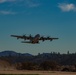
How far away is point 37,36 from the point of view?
13375 cm

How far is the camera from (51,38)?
142 meters

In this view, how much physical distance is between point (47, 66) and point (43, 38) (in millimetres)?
58818

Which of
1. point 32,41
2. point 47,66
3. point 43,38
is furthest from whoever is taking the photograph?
point 47,66

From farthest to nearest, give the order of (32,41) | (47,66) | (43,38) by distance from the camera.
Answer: (47,66) < (43,38) < (32,41)

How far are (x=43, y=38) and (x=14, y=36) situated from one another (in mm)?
11897

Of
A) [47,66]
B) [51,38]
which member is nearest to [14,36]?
[51,38]

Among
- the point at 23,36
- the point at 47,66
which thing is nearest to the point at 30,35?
the point at 23,36

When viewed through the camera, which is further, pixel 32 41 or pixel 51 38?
pixel 51 38

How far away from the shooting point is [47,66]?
19662 cm

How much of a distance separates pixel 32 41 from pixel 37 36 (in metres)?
3.43

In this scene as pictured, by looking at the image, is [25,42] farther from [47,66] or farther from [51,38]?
[47,66]

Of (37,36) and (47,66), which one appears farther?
(47,66)

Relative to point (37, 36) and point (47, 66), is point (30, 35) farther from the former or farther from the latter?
point (47, 66)

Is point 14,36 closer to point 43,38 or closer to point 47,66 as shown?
point 43,38
